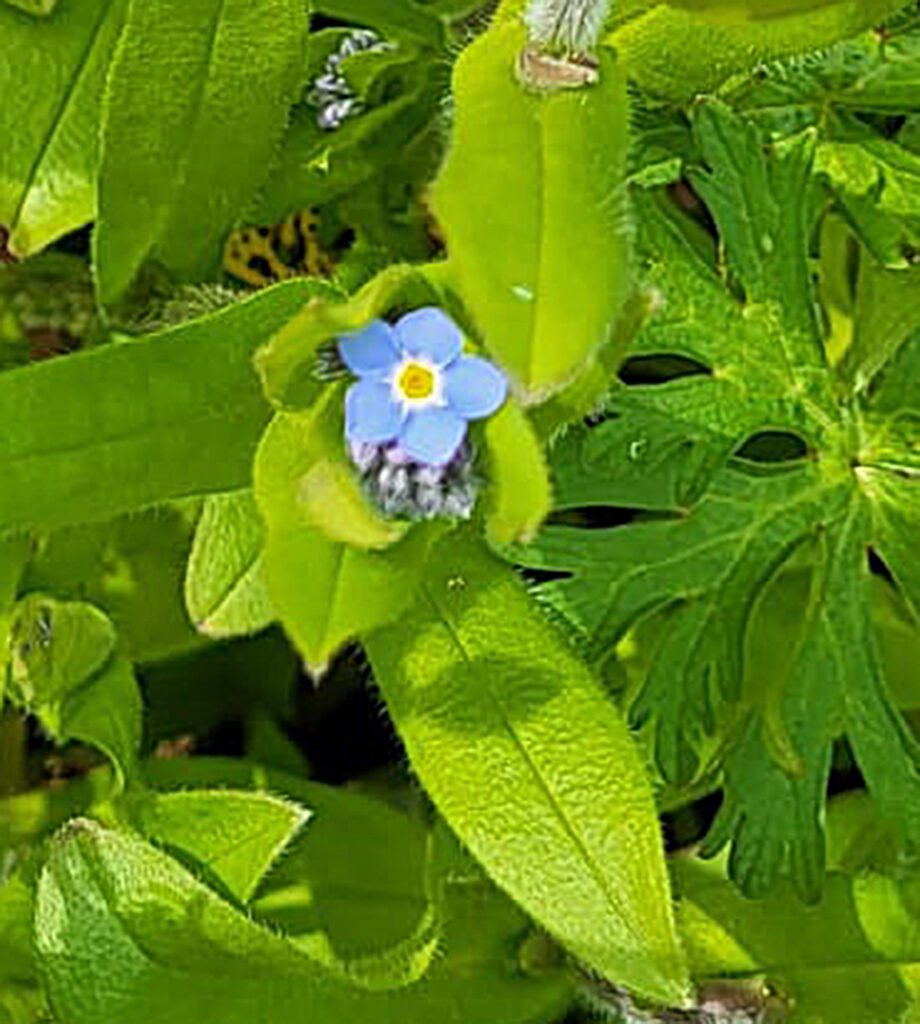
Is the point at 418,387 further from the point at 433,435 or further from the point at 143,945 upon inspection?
the point at 143,945

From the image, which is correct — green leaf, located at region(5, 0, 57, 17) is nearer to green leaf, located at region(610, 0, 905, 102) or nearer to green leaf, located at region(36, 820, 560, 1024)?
green leaf, located at region(610, 0, 905, 102)

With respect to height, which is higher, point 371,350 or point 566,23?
point 566,23

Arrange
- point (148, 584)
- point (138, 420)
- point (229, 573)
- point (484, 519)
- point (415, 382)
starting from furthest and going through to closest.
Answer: point (148, 584) < point (229, 573) < point (138, 420) < point (484, 519) < point (415, 382)

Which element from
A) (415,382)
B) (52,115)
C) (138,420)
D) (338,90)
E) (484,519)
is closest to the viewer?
(415,382)

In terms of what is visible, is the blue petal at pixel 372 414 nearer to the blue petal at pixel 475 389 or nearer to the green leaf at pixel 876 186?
the blue petal at pixel 475 389

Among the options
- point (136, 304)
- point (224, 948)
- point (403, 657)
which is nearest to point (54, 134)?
point (136, 304)

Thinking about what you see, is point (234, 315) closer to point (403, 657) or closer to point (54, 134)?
point (403, 657)

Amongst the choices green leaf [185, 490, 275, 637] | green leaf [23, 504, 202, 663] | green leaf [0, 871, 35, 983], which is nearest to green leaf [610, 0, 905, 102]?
green leaf [185, 490, 275, 637]

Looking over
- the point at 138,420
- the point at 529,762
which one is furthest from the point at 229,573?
the point at 529,762
